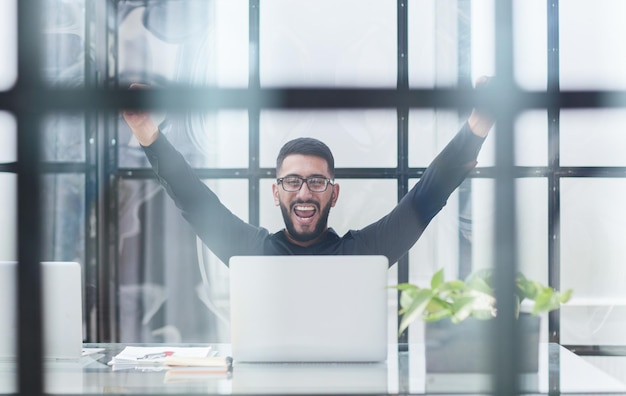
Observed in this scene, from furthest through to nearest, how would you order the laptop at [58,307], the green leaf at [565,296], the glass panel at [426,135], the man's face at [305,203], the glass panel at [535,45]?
the glass panel at [426,135], the glass panel at [535,45], the man's face at [305,203], the laptop at [58,307], the green leaf at [565,296]

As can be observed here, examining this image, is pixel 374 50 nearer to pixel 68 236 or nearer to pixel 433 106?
pixel 68 236

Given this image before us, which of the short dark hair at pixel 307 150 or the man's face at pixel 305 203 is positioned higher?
the short dark hair at pixel 307 150

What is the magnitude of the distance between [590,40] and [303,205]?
1.75 m

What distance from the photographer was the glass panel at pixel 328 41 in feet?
12.3

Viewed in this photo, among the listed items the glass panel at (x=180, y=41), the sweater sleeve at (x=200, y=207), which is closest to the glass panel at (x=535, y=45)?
the glass panel at (x=180, y=41)

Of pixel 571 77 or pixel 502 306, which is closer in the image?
pixel 502 306

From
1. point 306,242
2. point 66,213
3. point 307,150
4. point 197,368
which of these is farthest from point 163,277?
point 197,368

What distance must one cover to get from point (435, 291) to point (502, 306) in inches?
32.6

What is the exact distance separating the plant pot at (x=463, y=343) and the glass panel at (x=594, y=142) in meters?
2.16

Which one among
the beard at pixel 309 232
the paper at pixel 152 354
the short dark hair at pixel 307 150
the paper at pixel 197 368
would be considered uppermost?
the short dark hair at pixel 307 150

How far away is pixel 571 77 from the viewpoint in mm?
3637

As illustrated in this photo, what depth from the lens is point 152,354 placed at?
210 cm

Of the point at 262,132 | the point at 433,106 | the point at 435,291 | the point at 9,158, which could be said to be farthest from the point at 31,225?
the point at 9,158

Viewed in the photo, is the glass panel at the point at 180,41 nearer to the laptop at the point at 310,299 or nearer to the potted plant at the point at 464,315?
the laptop at the point at 310,299
